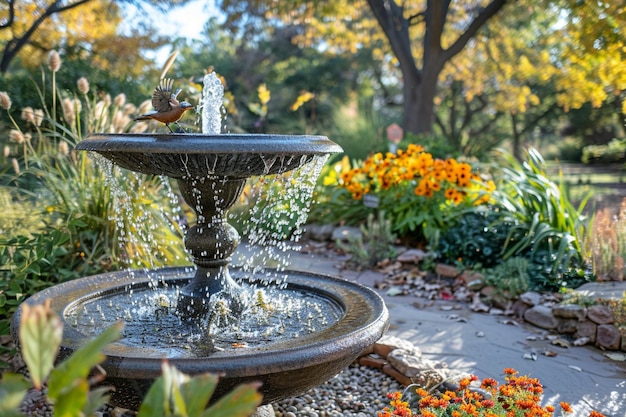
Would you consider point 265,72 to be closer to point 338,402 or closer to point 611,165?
point 611,165

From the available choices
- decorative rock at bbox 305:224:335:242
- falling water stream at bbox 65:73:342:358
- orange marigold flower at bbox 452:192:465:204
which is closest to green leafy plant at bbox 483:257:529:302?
orange marigold flower at bbox 452:192:465:204

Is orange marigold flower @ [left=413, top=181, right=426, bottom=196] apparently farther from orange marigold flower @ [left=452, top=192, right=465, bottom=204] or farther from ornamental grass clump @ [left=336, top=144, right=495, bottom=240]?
orange marigold flower @ [left=452, top=192, right=465, bottom=204]

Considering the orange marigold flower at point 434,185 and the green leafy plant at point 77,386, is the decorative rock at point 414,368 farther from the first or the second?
the orange marigold flower at point 434,185

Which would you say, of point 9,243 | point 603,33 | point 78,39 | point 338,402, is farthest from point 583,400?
point 78,39

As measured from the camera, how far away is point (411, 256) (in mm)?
5781

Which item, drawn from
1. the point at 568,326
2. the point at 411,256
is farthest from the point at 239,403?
the point at 411,256

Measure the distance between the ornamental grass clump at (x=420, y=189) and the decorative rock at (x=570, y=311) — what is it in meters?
1.69

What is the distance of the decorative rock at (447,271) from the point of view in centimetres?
538

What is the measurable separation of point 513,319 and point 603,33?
5001 millimetres

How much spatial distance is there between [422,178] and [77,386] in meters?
5.83

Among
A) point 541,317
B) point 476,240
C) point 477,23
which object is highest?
point 477,23

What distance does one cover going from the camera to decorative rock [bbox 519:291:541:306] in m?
4.43

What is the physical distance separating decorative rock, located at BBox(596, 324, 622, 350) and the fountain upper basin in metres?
2.56

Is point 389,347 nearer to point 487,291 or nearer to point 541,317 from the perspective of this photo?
point 541,317
